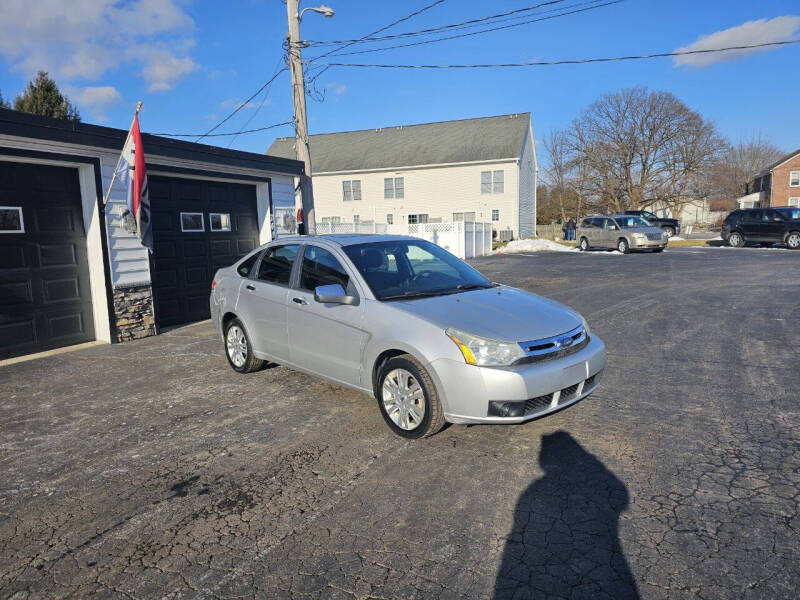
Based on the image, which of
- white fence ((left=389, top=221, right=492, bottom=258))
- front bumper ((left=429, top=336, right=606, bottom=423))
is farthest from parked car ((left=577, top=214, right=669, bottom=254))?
front bumper ((left=429, top=336, right=606, bottom=423))

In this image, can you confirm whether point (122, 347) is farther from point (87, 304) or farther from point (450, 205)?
point (450, 205)

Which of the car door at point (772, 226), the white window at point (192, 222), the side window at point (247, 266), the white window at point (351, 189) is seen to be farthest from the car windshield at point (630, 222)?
the side window at point (247, 266)

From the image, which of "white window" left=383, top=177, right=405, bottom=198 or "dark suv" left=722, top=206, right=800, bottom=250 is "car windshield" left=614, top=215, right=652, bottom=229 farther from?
"white window" left=383, top=177, right=405, bottom=198

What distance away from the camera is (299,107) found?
11.6 m

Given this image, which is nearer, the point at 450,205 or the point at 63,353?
the point at 63,353

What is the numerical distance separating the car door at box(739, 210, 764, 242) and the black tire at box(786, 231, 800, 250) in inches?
48.5

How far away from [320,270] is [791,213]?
2546 cm

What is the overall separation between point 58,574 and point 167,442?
5.30 feet

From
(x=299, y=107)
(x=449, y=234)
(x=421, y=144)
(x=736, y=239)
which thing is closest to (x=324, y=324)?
(x=299, y=107)

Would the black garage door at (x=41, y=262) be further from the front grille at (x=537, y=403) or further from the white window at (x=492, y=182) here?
the white window at (x=492, y=182)

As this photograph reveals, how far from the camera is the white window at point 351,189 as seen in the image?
38.3 m

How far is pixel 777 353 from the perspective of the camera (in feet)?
20.5

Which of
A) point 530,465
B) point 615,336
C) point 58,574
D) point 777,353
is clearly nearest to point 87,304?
point 58,574

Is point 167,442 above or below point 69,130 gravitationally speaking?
below
